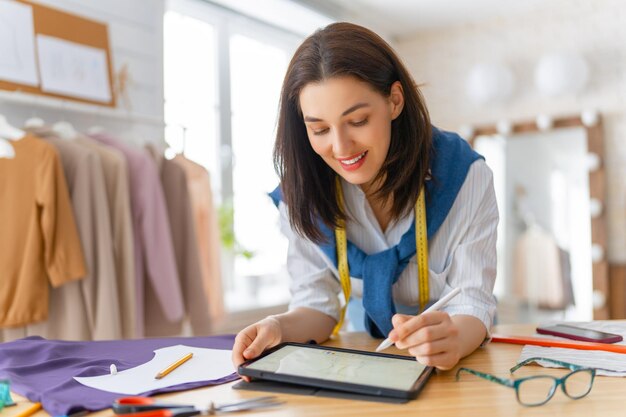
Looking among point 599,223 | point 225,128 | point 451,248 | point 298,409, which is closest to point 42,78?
point 225,128

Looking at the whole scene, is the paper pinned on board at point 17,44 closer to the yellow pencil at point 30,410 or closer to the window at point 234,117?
the window at point 234,117

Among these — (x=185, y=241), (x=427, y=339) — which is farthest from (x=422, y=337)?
(x=185, y=241)

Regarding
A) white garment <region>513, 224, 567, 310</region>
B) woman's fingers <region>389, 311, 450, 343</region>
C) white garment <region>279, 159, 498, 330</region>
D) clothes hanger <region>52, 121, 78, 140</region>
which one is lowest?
white garment <region>513, 224, 567, 310</region>

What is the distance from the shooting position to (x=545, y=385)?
933mm

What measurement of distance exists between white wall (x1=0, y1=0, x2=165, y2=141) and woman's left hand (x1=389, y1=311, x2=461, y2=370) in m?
2.18

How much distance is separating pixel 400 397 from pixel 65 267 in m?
1.75

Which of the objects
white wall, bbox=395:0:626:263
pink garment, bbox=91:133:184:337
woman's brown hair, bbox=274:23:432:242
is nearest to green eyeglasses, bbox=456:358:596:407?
woman's brown hair, bbox=274:23:432:242

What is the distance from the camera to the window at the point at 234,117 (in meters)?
3.87

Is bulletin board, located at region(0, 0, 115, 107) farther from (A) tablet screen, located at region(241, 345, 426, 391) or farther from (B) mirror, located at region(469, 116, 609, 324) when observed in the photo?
(B) mirror, located at region(469, 116, 609, 324)

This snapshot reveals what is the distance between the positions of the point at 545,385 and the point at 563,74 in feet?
12.7

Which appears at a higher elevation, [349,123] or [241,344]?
[349,123]

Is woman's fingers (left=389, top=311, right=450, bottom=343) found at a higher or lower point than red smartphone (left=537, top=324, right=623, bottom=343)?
higher

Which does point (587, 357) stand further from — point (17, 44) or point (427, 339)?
point (17, 44)

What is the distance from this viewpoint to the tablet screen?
0.94 metres
